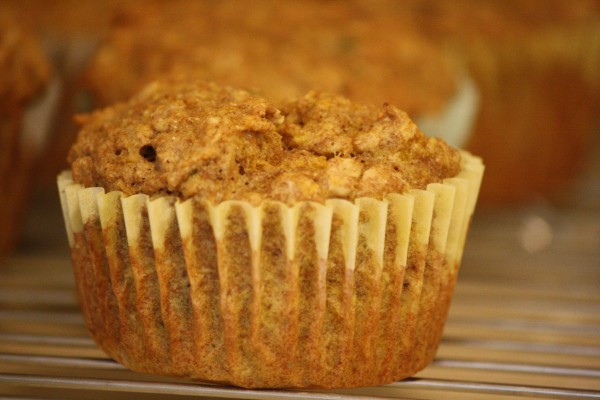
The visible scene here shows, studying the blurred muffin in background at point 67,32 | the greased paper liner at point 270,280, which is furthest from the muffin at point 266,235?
the blurred muffin in background at point 67,32

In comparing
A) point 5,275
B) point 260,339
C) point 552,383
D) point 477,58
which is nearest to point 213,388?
point 260,339

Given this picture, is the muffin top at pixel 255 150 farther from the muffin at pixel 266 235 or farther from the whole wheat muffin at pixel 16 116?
the whole wheat muffin at pixel 16 116

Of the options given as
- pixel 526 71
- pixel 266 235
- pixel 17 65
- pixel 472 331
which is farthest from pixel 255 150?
pixel 526 71

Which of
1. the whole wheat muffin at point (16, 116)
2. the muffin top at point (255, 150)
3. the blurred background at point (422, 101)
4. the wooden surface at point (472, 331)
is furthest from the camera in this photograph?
the whole wheat muffin at point (16, 116)

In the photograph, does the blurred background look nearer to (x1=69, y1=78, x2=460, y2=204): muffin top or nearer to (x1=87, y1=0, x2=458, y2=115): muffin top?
(x1=87, y1=0, x2=458, y2=115): muffin top

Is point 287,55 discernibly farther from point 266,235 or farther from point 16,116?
point 266,235

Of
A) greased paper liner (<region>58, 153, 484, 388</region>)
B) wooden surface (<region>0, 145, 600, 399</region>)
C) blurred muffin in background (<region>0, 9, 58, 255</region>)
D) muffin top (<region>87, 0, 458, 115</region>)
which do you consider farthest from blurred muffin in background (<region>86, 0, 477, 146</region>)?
greased paper liner (<region>58, 153, 484, 388</region>)
